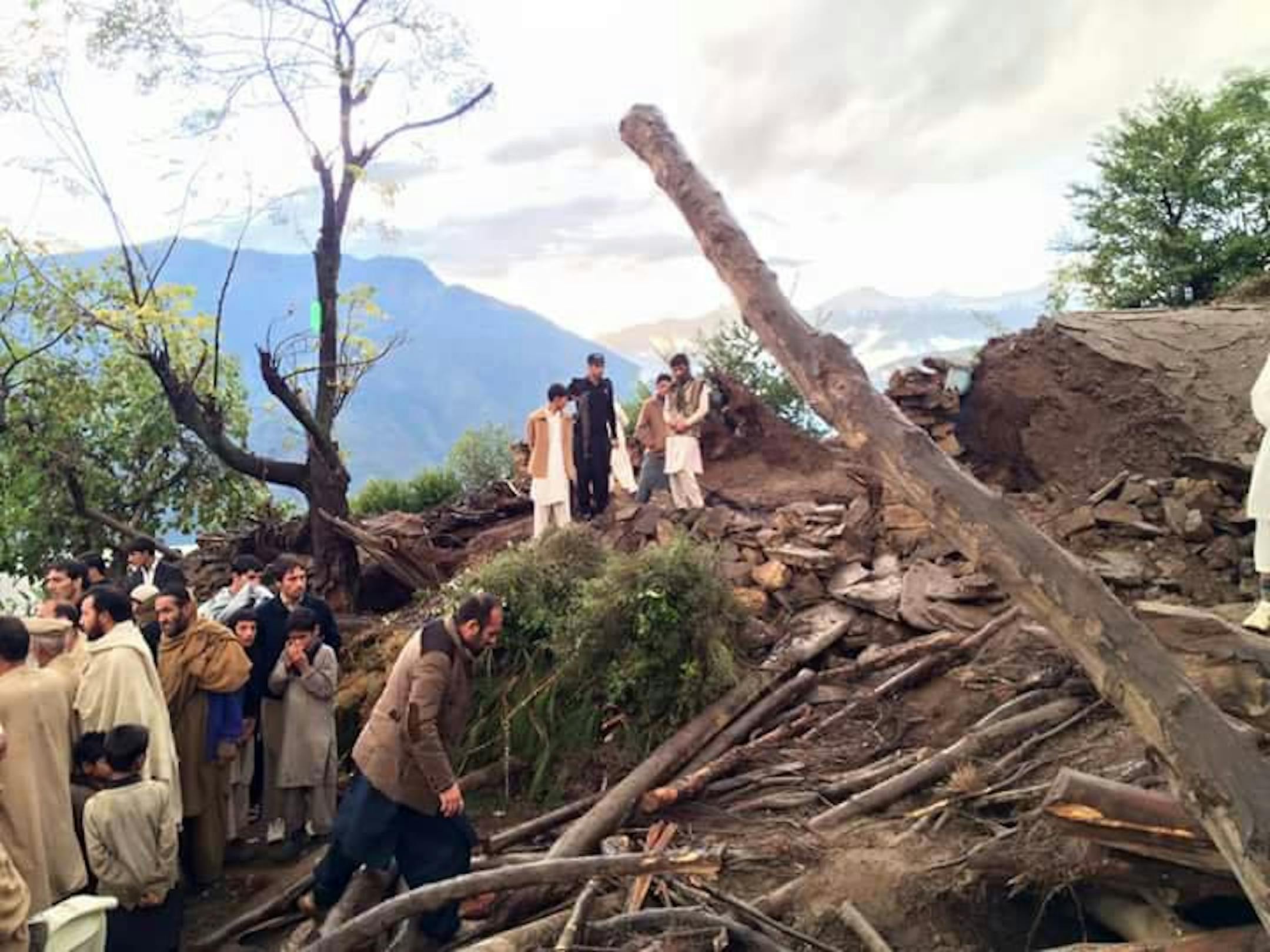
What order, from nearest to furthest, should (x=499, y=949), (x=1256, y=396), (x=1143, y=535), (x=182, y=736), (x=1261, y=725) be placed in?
(x=1261, y=725), (x=499, y=949), (x=1256, y=396), (x=182, y=736), (x=1143, y=535)

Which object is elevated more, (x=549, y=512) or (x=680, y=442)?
(x=680, y=442)

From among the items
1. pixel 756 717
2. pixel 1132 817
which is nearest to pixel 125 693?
pixel 756 717

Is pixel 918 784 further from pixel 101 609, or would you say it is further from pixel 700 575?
pixel 101 609

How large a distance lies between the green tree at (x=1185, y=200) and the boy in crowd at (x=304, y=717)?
17042mm

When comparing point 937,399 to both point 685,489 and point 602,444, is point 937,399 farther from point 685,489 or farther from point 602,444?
point 602,444

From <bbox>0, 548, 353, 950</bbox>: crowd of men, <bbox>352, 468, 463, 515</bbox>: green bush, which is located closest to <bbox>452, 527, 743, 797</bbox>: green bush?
<bbox>0, 548, 353, 950</bbox>: crowd of men

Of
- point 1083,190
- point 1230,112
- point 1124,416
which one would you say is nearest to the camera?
point 1124,416

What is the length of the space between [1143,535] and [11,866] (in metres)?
7.08

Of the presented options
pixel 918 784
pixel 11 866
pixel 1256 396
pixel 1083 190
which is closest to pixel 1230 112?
pixel 1083 190

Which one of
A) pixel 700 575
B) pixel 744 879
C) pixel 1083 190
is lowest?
pixel 744 879

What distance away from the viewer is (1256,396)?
4586mm

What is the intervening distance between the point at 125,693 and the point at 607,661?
295 centimetres

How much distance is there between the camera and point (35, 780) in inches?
163

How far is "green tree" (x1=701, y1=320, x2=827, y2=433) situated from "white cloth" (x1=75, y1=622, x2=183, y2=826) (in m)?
9.83
